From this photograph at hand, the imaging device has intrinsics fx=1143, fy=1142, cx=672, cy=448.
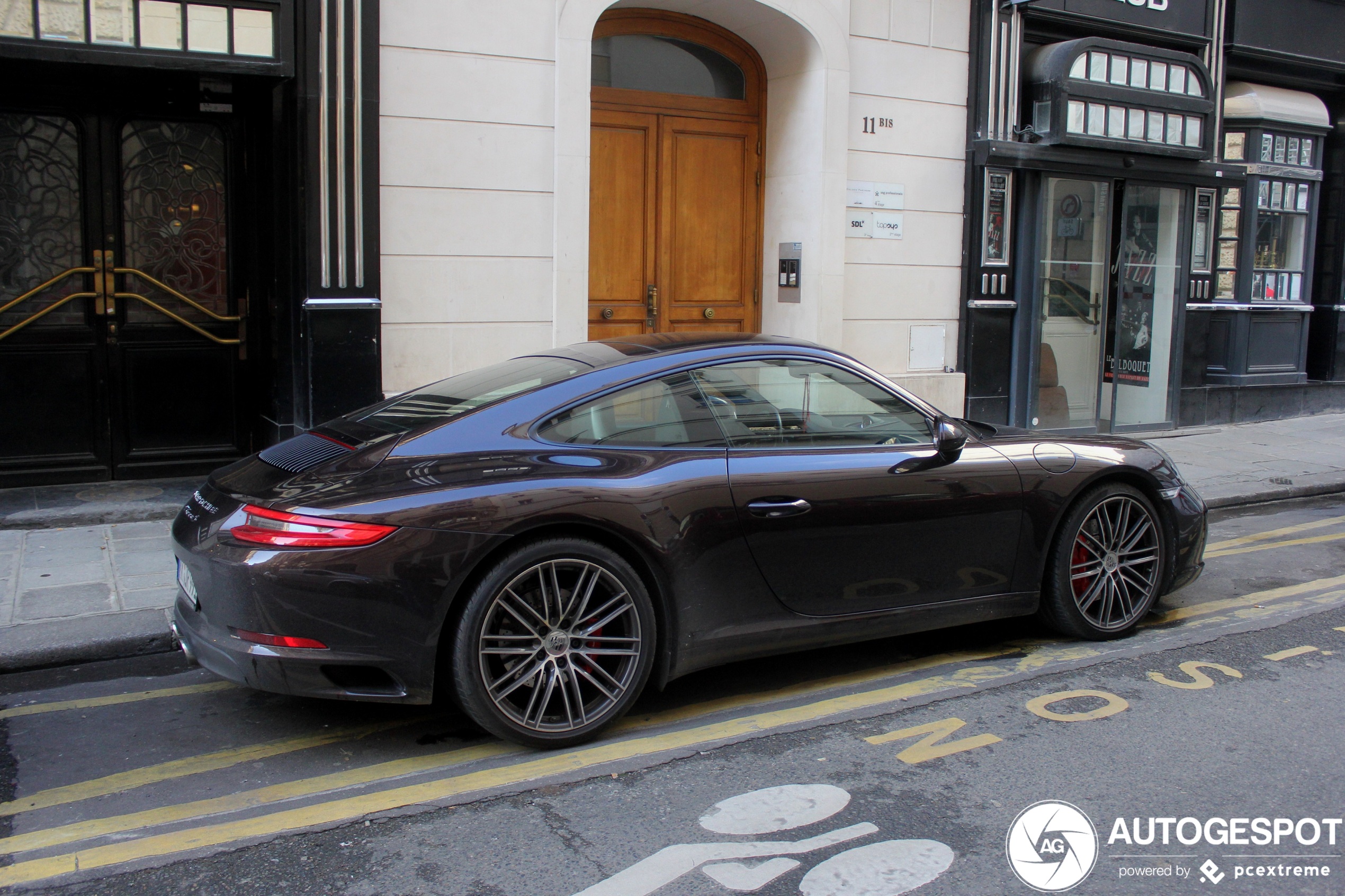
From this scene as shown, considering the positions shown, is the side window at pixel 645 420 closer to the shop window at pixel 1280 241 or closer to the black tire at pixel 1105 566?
the black tire at pixel 1105 566

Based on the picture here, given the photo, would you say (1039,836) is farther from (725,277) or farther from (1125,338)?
(1125,338)

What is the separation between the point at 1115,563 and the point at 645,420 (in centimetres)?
240

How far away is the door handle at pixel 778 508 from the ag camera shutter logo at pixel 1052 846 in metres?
1.33

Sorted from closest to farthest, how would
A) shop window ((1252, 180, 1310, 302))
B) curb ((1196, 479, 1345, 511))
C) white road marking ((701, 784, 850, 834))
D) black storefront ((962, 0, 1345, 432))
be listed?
white road marking ((701, 784, 850, 834)), curb ((1196, 479, 1345, 511)), black storefront ((962, 0, 1345, 432)), shop window ((1252, 180, 1310, 302))

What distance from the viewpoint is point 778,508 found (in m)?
4.30

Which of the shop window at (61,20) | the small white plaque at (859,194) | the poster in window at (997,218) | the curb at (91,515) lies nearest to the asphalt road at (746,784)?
the curb at (91,515)

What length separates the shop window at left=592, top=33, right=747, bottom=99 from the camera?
9680mm

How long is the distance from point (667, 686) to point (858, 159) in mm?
6760

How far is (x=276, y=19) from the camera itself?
24.0 feet

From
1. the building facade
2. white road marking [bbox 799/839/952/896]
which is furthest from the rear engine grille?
the building facade

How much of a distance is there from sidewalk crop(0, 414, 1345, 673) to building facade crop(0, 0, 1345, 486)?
0.78 metres

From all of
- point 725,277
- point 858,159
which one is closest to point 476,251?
point 725,277

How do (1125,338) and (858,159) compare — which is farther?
(1125,338)

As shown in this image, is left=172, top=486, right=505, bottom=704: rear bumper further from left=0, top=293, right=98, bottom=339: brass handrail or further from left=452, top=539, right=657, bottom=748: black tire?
left=0, top=293, right=98, bottom=339: brass handrail
